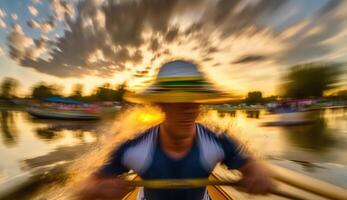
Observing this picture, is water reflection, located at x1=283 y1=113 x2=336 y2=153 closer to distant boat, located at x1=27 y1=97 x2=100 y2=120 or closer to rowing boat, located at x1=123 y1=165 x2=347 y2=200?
distant boat, located at x1=27 y1=97 x2=100 y2=120

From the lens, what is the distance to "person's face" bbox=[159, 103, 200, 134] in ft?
4.23

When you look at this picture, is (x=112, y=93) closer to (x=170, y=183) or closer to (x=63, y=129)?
(x=170, y=183)

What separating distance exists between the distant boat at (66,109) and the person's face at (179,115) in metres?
17.5

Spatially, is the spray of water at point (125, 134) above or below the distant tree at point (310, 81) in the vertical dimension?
below

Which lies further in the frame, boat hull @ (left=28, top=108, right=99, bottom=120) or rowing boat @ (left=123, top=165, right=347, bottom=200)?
boat hull @ (left=28, top=108, right=99, bottom=120)

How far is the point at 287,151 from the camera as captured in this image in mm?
14055

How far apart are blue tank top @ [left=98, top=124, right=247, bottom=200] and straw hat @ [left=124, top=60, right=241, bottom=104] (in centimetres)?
16

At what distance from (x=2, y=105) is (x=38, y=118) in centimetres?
824

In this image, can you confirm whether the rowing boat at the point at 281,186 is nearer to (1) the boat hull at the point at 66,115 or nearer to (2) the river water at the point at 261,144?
(2) the river water at the point at 261,144

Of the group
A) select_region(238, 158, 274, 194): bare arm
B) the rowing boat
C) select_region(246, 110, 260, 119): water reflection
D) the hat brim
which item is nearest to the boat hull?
select_region(246, 110, 260, 119): water reflection

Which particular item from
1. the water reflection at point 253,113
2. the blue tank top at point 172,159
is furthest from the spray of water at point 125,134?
the water reflection at point 253,113

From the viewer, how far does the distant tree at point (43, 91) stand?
19727 mm

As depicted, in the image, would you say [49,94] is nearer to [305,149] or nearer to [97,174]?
[305,149]

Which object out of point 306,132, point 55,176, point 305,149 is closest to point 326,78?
point 306,132
